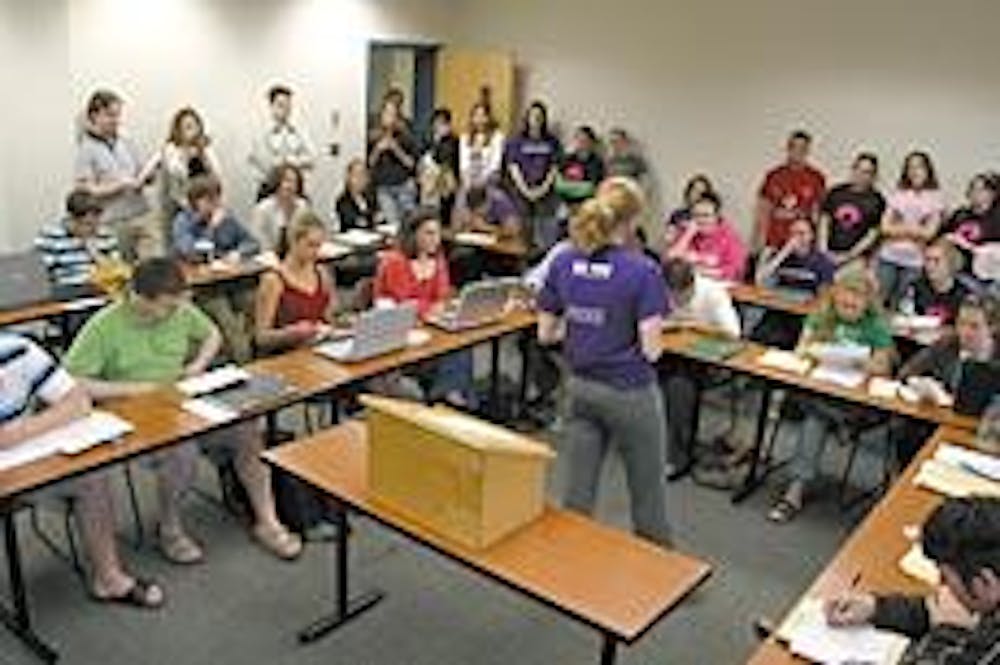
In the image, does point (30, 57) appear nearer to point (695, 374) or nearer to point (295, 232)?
→ point (295, 232)

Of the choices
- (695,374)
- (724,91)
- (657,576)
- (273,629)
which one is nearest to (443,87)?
(724,91)

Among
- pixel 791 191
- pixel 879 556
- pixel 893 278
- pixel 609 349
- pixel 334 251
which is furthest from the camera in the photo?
pixel 791 191

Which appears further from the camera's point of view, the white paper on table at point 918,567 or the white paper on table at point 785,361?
the white paper on table at point 785,361

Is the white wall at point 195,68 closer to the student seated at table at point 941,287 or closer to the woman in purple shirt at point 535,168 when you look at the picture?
the woman in purple shirt at point 535,168

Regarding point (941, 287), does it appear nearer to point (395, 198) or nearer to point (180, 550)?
point (180, 550)

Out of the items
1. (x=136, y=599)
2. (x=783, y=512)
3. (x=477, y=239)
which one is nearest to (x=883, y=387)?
(x=783, y=512)

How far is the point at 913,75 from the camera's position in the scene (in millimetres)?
7223

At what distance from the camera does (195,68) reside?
24.7 ft

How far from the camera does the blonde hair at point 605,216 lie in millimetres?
3217

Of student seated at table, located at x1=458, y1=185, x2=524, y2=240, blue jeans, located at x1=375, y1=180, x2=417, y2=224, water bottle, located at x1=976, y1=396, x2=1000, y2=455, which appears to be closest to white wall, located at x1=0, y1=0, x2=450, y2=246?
blue jeans, located at x1=375, y1=180, x2=417, y2=224

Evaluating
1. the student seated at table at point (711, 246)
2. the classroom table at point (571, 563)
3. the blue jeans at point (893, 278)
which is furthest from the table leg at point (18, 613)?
the blue jeans at point (893, 278)

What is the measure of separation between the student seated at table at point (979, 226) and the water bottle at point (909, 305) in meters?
0.68

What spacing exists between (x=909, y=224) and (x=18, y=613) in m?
5.81

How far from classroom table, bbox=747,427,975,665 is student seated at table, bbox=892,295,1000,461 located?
94 centimetres
